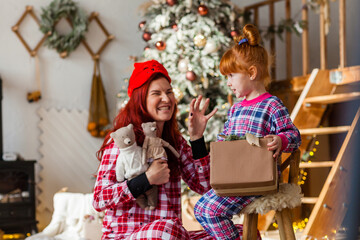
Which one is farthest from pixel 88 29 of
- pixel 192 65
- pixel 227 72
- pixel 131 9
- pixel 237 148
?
pixel 237 148

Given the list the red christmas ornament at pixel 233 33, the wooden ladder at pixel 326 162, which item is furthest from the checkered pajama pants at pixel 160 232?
the red christmas ornament at pixel 233 33

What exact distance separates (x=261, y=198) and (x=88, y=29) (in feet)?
12.9

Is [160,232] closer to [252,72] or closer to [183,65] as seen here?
[252,72]

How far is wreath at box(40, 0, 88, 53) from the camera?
15.1ft

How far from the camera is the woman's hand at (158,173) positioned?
4.33ft

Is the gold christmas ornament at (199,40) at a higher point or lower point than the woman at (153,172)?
higher

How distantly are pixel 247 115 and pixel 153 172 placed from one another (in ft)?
1.48

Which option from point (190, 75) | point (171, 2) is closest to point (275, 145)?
point (190, 75)

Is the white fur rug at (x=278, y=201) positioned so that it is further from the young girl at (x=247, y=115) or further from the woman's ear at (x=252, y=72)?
the woman's ear at (x=252, y=72)

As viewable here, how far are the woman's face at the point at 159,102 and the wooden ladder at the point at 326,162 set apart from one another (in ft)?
3.77

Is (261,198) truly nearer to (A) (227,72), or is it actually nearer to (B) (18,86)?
(A) (227,72)

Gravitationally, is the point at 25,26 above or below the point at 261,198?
above

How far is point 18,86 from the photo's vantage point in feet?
14.8

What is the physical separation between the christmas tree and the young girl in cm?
213
